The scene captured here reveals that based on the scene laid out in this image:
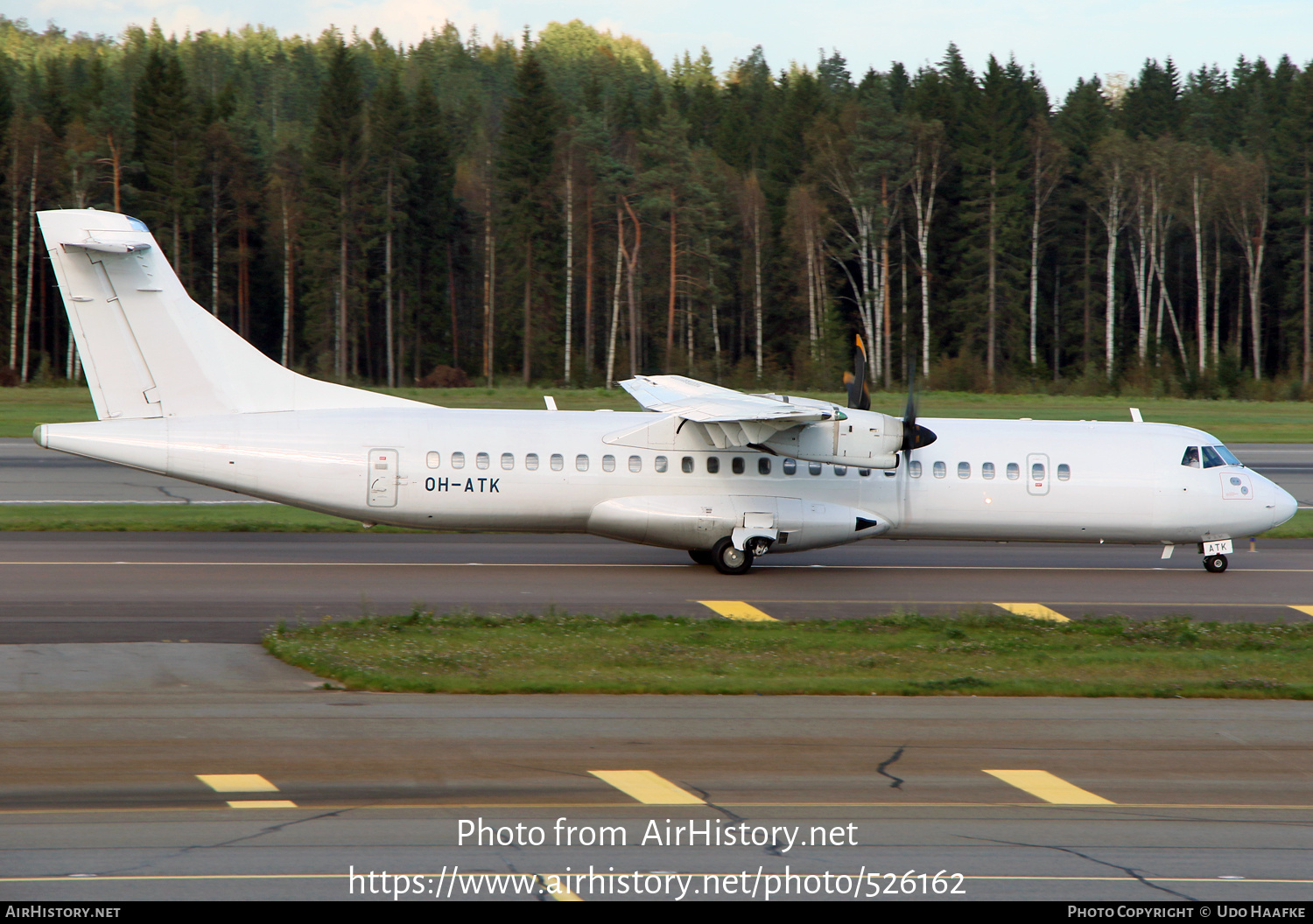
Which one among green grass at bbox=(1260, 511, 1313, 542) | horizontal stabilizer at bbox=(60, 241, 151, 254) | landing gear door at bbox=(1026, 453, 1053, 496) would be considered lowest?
green grass at bbox=(1260, 511, 1313, 542)

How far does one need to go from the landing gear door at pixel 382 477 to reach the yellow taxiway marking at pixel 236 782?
10.9 metres

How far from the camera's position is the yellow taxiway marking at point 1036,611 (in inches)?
697

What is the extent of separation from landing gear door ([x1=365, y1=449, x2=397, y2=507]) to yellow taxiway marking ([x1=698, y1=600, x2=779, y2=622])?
5.69 meters

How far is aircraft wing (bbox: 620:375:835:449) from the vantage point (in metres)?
19.4

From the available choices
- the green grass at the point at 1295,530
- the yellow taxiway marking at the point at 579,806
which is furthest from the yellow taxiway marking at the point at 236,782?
the green grass at the point at 1295,530

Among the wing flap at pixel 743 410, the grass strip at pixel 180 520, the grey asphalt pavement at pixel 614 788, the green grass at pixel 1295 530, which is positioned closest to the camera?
the grey asphalt pavement at pixel 614 788

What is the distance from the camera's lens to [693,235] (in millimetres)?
72188

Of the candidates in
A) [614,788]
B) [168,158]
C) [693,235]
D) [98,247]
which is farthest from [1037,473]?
[168,158]

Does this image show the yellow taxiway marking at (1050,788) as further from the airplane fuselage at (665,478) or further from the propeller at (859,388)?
the propeller at (859,388)

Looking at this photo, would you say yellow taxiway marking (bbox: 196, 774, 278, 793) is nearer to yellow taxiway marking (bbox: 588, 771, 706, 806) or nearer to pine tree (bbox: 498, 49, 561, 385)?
yellow taxiway marking (bbox: 588, 771, 706, 806)

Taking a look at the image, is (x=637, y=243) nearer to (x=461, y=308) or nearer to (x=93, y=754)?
(x=461, y=308)

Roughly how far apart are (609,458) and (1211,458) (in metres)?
11.3

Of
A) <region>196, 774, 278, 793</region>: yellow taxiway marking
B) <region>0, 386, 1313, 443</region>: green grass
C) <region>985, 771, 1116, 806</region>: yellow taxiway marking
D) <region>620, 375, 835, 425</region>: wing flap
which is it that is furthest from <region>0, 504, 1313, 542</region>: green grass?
<region>0, 386, 1313, 443</region>: green grass

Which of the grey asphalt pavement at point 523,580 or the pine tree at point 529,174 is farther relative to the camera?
the pine tree at point 529,174
